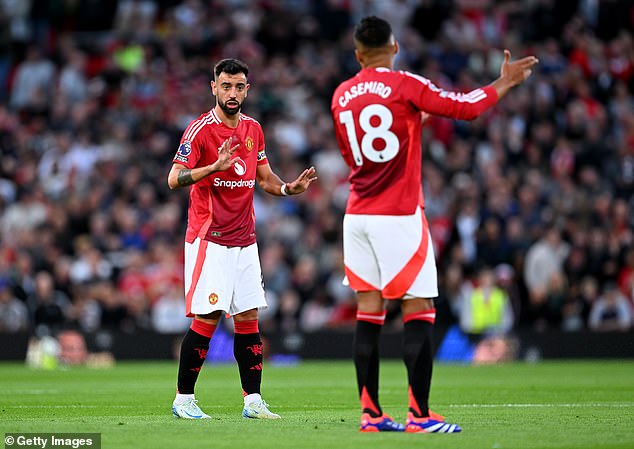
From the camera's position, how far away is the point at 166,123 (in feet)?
87.3

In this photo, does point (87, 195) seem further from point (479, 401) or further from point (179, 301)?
point (479, 401)

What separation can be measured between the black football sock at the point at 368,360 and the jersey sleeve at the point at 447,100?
1.47 metres

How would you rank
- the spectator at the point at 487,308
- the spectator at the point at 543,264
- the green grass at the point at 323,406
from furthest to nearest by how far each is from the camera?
the spectator at the point at 543,264 < the spectator at the point at 487,308 < the green grass at the point at 323,406

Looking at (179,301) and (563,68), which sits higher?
(563,68)

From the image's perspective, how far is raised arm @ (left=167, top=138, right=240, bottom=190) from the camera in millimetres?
9703

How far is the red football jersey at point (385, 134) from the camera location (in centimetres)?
888

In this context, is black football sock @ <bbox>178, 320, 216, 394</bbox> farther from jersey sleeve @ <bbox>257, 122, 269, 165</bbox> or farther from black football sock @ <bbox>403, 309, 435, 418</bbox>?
black football sock @ <bbox>403, 309, 435, 418</bbox>

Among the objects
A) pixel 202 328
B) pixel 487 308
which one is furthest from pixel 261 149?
pixel 487 308

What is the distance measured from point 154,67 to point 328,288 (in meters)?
7.39

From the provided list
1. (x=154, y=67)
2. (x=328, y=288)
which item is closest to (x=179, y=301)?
(x=328, y=288)

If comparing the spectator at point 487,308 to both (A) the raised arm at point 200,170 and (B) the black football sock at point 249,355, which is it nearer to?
(B) the black football sock at point 249,355

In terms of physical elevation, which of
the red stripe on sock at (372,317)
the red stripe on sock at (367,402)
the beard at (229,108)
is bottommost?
the red stripe on sock at (367,402)

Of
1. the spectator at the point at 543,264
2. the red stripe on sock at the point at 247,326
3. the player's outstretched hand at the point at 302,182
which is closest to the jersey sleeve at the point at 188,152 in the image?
the player's outstretched hand at the point at 302,182

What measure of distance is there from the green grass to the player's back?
1.61 m
